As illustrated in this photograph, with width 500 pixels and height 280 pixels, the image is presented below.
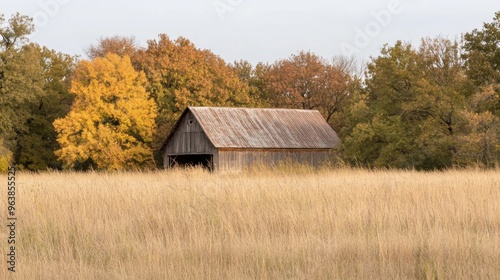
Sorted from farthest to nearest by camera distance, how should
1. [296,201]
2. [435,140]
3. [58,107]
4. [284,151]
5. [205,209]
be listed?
[58,107] < [284,151] < [435,140] < [296,201] < [205,209]

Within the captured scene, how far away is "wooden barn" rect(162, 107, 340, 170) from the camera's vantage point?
4262 cm

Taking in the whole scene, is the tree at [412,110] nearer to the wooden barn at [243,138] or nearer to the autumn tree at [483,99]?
the autumn tree at [483,99]

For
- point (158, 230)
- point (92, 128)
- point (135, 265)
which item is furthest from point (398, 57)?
point (135, 265)

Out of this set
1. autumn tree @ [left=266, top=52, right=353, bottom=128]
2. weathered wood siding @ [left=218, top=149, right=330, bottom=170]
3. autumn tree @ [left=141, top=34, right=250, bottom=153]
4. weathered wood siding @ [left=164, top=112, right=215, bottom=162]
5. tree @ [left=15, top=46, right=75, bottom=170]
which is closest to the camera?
weathered wood siding @ [left=218, top=149, right=330, bottom=170]

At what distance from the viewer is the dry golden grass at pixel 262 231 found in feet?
25.9

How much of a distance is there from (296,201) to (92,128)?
35401 mm

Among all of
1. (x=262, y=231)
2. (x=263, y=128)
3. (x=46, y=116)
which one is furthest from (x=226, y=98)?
(x=262, y=231)

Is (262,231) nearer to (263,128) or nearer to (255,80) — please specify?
(263,128)

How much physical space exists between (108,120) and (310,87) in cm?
1876

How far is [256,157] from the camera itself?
4297 cm

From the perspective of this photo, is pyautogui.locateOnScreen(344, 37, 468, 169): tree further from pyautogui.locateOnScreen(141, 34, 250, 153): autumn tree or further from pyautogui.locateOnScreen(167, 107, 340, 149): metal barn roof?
pyautogui.locateOnScreen(141, 34, 250, 153): autumn tree

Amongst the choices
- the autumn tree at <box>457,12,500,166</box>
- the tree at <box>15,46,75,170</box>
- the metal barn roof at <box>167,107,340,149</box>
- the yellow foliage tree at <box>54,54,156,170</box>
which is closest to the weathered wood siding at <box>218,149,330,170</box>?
the metal barn roof at <box>167,107,340,149</box>

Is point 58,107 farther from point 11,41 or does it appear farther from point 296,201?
point 296,201

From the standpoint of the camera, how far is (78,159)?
152 feet
